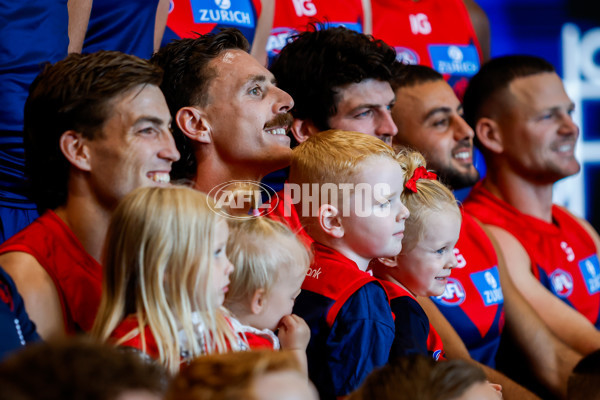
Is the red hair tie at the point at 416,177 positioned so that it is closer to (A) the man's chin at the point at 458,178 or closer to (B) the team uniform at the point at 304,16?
(A) the man's chin at the point at 458,178

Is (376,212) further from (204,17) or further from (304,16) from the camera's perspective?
(304,16)

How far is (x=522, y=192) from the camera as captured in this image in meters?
3.17

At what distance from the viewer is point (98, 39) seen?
2.59 m

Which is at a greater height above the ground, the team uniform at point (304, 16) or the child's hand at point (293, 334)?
the team uniform at point (304, 16)

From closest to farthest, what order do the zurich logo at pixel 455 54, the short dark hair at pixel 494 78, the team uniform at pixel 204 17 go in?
1. the team uniform at pixel 204 17
2. the short dark hair at pixel 494 78
3. the zurich logo at pixel 455 54

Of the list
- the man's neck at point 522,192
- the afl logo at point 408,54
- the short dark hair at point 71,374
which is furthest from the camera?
the afl logo at point 408,54

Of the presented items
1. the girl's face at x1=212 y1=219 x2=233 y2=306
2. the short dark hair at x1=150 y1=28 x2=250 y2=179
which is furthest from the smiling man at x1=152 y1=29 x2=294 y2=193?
the girl's face at x1=212 y1=219 x2=233 y2=306

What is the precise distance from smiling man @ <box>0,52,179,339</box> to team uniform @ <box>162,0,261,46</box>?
1.02 metres

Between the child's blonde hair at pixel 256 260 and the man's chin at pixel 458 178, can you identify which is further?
the man's chin at pixel 458 178

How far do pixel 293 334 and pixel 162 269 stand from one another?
1.09 feet

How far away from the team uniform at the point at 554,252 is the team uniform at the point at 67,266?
68.4 inches

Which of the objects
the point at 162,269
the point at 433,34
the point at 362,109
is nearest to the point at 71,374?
the point at 162,269

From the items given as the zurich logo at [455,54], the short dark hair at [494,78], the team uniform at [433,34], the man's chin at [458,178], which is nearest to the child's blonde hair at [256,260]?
the man's chin at [458,178]

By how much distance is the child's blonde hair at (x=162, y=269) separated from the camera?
4.60 feet
